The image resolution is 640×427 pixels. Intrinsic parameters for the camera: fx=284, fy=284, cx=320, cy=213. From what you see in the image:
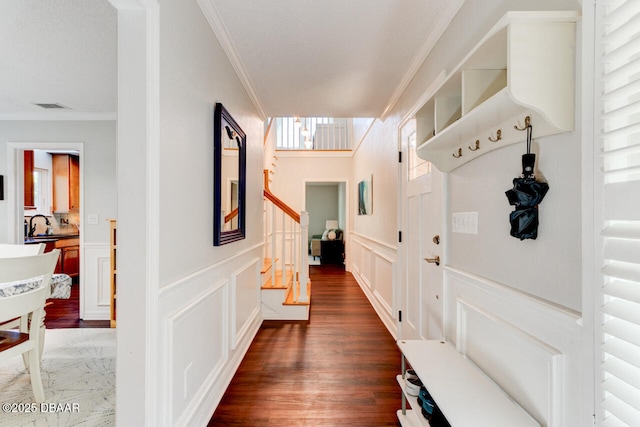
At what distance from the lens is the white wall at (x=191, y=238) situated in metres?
1.21

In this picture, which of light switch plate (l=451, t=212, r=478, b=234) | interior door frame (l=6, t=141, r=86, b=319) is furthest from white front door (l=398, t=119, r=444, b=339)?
interior door frame (l=6, t=141, r=86, b=319)

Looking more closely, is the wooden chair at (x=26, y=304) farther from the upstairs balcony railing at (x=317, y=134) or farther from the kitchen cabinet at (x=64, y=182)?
the upstairs balcony railing at (x=317, y=134)

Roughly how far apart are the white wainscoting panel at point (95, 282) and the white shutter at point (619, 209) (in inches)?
161

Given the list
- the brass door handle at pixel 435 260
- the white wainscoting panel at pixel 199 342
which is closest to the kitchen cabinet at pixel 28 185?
the white wainscoting panel at pixel 199 342

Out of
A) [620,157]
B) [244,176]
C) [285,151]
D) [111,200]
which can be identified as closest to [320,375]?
[244,176]

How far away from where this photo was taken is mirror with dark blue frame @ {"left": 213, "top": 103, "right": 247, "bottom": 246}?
180cm

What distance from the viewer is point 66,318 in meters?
3.33

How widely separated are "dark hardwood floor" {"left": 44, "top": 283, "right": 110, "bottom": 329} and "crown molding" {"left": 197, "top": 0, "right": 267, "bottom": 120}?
2969 mm

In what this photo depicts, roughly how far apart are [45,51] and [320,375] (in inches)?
122

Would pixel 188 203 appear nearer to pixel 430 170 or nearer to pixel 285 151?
pixel 430 170

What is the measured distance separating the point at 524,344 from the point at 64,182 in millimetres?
6835

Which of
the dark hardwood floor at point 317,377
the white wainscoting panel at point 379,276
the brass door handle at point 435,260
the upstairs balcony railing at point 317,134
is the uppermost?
the upstairs balcony railing at point 317,134

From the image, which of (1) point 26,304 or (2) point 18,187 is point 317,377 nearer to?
(1) point 26,304

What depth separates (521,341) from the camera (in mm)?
1063
